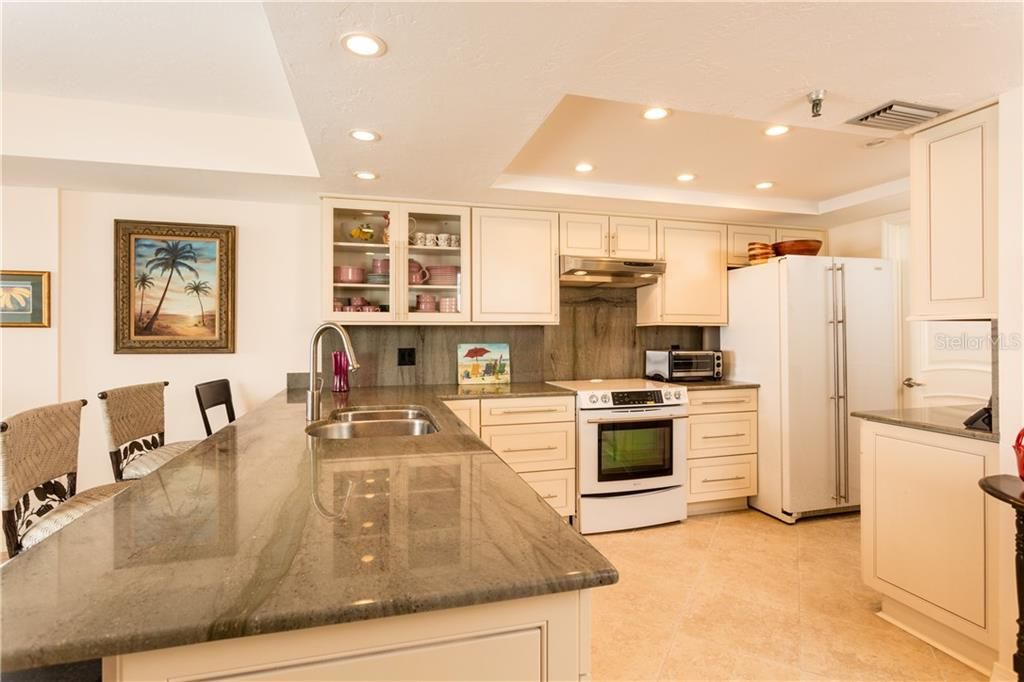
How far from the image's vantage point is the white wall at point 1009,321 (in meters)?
1.67

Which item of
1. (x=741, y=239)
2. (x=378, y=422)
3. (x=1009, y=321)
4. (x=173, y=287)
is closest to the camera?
(x=1009, y=321)

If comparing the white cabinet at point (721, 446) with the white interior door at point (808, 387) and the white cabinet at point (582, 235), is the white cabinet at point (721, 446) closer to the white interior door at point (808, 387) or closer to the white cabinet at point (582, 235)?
the white interior door at point (808, 387)

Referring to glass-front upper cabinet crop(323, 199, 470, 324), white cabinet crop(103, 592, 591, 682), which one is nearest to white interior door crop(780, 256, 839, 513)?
glass-front upper cabinet crop(323, 199, 470, 324)

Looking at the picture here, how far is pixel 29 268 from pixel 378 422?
2.42 meters

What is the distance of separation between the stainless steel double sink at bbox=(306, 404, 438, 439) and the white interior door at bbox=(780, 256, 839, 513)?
250cm

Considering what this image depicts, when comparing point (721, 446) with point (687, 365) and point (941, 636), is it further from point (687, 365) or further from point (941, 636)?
point (941, 636)

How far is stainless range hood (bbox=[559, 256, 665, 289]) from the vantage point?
3.23 metres

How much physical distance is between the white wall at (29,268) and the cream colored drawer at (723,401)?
4036mm

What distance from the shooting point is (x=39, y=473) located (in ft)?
5.25

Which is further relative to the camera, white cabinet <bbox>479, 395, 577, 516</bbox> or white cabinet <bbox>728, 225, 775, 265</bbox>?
white cabinet <bbox>728, 225, 775, 265</bbox>

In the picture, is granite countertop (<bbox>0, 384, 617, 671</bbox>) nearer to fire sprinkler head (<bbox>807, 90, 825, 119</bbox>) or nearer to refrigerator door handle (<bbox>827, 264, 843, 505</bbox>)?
fire sprinkler head (<bbox>807, 90, 825, 119</bbox>)

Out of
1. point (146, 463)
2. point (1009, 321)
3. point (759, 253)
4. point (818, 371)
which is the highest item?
point (759, 253)

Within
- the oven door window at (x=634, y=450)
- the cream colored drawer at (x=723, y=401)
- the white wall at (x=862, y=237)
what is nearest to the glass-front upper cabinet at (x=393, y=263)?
the oven door window at (x=634, y=450)

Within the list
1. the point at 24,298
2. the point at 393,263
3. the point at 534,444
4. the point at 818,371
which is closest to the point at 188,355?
the point at 24,298
